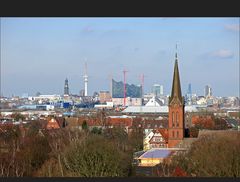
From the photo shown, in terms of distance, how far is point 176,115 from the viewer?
27.7m

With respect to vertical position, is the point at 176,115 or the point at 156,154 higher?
the point at 176,115

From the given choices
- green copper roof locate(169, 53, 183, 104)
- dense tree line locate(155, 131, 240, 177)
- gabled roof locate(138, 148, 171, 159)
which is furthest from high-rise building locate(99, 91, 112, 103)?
dense tree line locate(155, 131, 240, 177)

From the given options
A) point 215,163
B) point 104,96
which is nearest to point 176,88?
point 215,163

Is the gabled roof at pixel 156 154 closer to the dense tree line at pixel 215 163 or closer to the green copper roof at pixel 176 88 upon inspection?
the green copper roof at pixel 176 88

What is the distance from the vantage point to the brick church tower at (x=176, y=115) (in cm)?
2736

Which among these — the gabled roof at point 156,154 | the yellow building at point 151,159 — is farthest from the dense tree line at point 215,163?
the gabled roof at point 156,154

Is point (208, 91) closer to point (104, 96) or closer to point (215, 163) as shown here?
point (104, 96)

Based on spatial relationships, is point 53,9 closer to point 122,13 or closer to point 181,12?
point 122,13

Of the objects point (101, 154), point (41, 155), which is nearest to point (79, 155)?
point (101, 154)

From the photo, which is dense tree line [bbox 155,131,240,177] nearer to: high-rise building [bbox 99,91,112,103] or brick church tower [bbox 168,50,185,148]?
brick church tower [bbox 168,50,185,148]

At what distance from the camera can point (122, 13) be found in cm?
593

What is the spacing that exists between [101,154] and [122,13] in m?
7.39

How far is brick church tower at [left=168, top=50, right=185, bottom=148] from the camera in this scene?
27359 millimetres

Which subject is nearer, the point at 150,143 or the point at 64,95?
the point at 150,143
